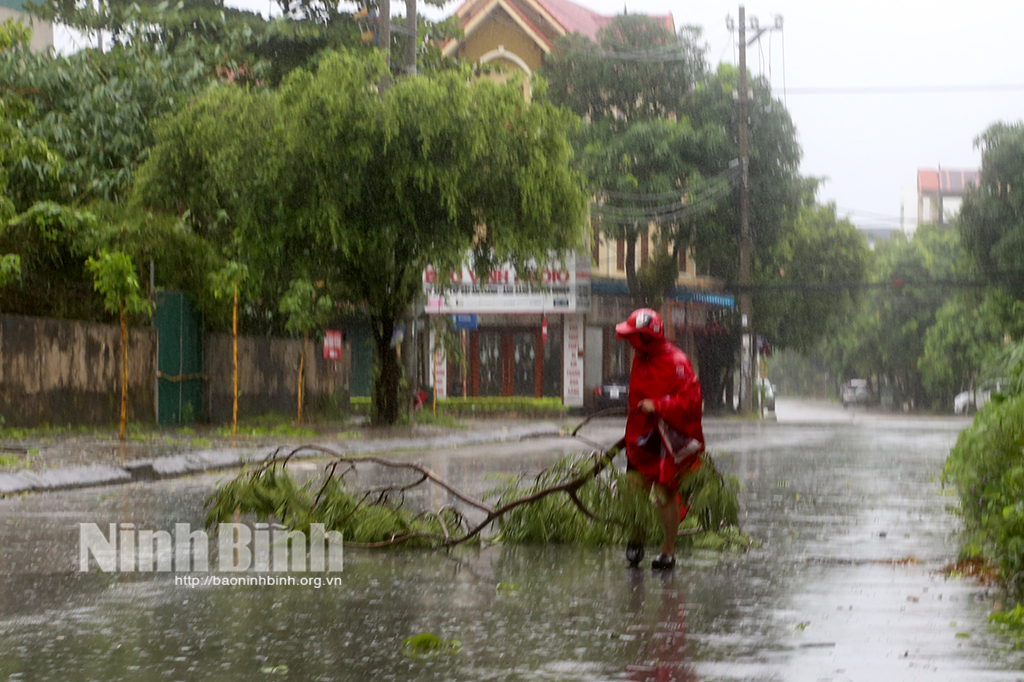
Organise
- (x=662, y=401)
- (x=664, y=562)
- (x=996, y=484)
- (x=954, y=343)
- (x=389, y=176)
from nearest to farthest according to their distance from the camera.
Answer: (x=664, y=562) < (x=662, y=401) < (x=996, y=484) < (x=389, y=176) < (x=954, y=343)

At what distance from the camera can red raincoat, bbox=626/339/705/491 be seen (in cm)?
893

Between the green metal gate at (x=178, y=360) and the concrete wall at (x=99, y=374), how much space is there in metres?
0.20

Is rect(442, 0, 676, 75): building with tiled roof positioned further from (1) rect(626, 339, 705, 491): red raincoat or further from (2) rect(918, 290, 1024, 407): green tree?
(1) rect(626, 339, 705, 491): red raincoat

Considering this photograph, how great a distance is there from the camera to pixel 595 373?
52312mm

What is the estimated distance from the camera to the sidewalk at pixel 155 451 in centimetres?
1482

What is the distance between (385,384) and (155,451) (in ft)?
35.2

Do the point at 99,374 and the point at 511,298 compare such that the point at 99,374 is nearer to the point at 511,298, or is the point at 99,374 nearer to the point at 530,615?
the point at 530,615

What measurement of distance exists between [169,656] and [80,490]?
8.91 m

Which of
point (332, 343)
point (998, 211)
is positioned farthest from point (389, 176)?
point (998, 211)

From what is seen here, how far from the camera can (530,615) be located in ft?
23.1

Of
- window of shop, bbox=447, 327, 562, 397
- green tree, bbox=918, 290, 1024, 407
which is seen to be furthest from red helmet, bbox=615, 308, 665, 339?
green tree, bbox=918, 290, 1024, 407

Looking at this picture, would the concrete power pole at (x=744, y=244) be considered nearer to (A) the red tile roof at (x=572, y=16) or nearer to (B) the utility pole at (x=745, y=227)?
(B) the utility pole at (x=745, y=227)

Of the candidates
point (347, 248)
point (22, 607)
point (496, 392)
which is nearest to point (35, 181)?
point (347, 248)

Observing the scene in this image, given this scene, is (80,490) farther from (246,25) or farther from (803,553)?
(246,25)
